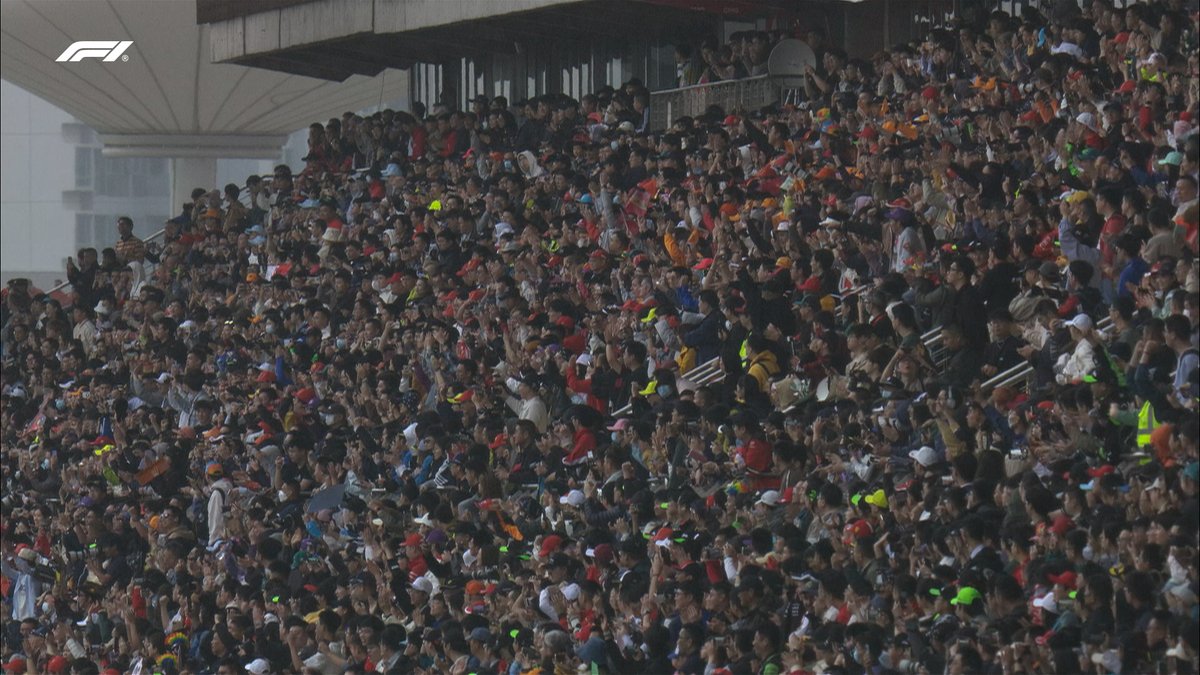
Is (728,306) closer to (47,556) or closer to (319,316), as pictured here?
(319,316)

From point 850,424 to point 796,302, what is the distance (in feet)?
7.75

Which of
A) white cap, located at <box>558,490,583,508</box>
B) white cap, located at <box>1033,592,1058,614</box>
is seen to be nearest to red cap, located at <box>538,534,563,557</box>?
white cap, located at <box>558,490,583,508</box>

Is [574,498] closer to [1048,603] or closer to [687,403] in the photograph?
[687,403]

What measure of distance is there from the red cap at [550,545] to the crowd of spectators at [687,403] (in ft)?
0.08

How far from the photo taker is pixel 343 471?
19.5 metres

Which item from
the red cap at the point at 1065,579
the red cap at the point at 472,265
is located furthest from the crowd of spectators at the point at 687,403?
the red cap at the point at 472,265

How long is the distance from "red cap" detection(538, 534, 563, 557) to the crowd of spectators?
0.08 ft

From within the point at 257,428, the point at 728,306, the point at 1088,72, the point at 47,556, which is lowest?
the point at 47,556

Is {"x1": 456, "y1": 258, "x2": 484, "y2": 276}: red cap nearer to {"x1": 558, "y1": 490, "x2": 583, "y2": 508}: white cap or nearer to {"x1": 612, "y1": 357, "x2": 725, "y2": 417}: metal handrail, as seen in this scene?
{"x1": 612, "y1": 357, "x2": 725, "y2": 417}: metal handrail

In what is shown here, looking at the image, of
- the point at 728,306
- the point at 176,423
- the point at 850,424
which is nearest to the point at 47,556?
the point at 176,423

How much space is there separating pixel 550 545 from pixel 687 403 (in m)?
1.37

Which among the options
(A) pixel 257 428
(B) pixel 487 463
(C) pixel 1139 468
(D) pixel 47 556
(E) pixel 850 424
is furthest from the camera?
(D) pixel 47 556

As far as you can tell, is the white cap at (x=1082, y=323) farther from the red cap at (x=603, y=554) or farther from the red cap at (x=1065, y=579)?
the red cap at (x=603, y=554)

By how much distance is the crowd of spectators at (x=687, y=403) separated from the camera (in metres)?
12.3
